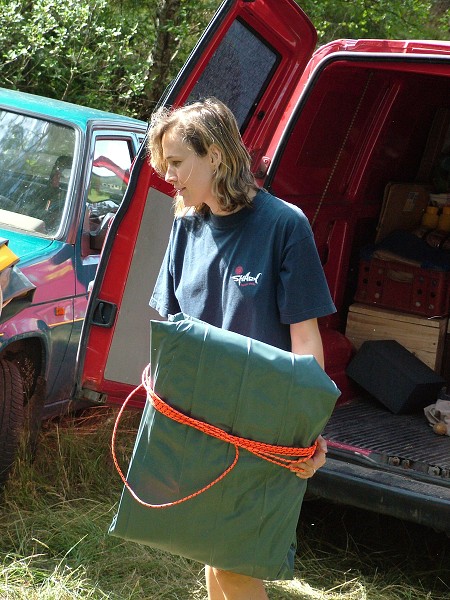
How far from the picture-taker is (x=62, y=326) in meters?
5.04

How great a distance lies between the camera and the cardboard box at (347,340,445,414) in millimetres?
5230

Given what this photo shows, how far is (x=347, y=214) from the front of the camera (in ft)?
18.4

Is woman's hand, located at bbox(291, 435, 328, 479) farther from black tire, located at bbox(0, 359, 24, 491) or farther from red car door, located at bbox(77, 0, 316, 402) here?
black tire, located at bbox(0, 359, 24, 491)

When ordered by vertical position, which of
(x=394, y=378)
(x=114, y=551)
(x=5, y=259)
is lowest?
(x=114, y=551)

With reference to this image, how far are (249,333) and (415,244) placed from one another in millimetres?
3333

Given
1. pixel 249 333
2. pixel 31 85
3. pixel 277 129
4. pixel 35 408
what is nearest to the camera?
pixel 249 333

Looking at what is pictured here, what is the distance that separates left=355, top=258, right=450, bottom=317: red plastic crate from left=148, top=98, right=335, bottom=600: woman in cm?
303

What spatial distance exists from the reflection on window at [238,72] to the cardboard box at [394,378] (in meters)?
1.65

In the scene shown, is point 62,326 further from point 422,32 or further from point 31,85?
point 422,32

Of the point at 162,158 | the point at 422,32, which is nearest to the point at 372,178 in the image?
the point at 162,158

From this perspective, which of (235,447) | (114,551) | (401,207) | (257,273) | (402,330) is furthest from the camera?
(401,207)

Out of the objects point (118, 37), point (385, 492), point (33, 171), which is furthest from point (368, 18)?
point (385, 492)

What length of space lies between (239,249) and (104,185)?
2.82 meters

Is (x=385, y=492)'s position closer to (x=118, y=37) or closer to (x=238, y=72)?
(x=238, y=72)
